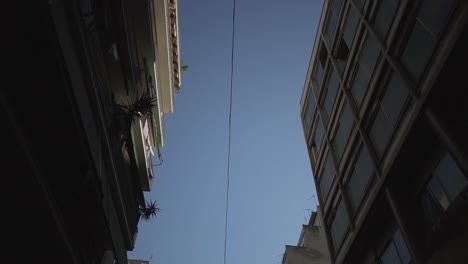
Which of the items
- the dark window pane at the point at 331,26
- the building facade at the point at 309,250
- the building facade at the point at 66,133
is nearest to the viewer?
the building facade at the point at 66,133

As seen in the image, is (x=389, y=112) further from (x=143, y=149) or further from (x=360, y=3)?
(x=143, y=149)

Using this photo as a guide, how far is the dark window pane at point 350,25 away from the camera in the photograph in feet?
48.7

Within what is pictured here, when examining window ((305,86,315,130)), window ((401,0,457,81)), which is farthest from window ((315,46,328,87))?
window ((401,0,457,81))

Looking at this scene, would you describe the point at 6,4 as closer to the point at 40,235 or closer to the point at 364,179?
the point at 40,235

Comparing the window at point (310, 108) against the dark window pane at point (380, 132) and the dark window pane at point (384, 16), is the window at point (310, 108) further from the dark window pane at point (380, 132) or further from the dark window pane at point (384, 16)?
the dark window pane at point (384, 16)

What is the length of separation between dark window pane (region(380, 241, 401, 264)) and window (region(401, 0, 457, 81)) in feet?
16.1

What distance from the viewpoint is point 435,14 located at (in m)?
9.39

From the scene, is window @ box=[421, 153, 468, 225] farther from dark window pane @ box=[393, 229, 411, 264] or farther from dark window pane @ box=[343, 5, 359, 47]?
dark window pane @ box=[343, 5, 359, 47]

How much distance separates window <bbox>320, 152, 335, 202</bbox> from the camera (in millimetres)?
17109

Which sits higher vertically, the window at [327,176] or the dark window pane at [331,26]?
the dark window pane at [331,26]

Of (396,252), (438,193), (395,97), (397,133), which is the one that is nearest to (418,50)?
(395,97)

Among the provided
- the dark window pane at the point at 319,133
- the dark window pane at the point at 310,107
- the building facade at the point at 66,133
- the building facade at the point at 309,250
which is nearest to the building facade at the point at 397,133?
the dark window pane at the point at 319,133

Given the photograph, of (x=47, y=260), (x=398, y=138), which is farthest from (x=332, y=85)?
(x=47, y=260)

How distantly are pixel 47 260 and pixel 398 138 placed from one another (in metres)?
8.73
